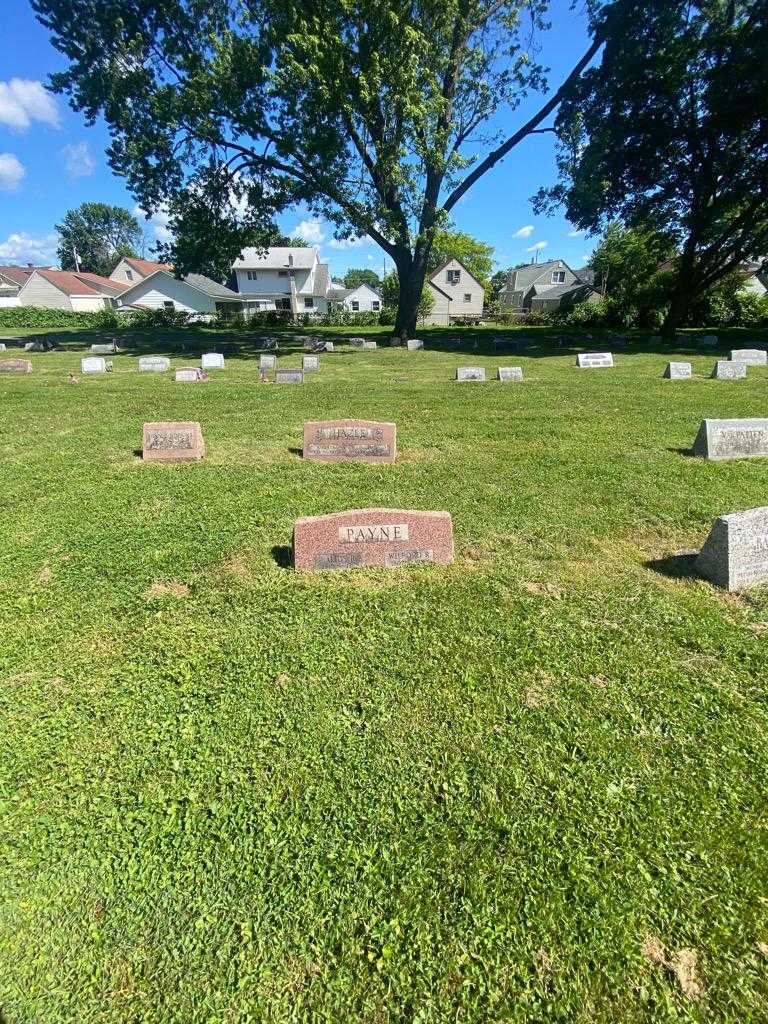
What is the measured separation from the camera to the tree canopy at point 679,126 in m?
19.7

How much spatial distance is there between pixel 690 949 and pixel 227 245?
28.0 metres

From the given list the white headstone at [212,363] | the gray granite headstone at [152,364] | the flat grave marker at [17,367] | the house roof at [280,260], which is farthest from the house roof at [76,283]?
the white headstone at [212,363]

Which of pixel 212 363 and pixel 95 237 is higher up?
pixel 95 237

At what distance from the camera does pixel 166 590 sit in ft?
13.7

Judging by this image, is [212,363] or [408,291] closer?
[212,363]

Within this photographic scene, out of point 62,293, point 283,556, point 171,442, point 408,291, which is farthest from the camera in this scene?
point 62,293

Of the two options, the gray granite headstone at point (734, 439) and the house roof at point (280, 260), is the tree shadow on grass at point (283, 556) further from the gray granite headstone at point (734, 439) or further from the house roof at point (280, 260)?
the house roof at point (280, 260)

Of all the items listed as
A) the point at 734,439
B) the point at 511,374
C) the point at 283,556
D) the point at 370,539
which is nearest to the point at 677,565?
the point at 370,539

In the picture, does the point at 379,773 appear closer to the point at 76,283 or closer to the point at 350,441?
the point at 350,441

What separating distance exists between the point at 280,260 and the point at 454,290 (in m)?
19.0

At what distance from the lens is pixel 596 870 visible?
2.15m

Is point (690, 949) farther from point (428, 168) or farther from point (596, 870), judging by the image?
point (428, 168)

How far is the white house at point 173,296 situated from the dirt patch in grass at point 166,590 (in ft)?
161

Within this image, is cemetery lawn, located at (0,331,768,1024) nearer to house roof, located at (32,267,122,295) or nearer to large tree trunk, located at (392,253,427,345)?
large tree trunk, located at (392,253,427,345)
